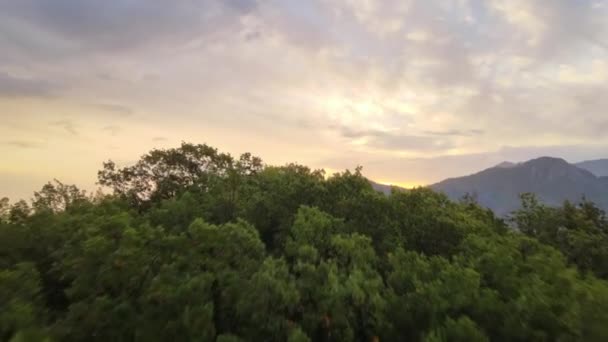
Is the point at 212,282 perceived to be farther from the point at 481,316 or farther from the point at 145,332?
the point at 481,316

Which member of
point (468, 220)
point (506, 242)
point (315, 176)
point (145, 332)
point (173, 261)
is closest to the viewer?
point (145, 332)

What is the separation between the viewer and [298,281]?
926 inches

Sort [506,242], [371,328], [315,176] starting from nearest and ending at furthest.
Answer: [371,328] < [506,242] < [315,176]

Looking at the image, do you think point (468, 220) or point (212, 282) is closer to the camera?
point (212, 282)

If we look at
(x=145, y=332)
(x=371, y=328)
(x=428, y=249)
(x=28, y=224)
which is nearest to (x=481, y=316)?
(x=371, y=328)

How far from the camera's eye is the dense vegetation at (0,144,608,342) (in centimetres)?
1925

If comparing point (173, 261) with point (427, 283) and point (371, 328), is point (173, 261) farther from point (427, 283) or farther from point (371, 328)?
point (427, 283)

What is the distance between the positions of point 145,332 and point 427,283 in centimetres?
1426

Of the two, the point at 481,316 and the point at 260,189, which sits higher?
the point at 260,189

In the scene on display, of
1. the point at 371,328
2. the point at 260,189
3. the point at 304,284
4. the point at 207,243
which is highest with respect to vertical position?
the point at 260,189

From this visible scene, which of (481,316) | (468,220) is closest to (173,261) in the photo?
(481,316)

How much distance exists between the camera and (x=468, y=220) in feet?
109

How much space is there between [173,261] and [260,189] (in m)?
17.8

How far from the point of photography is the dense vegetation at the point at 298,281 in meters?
19.2
